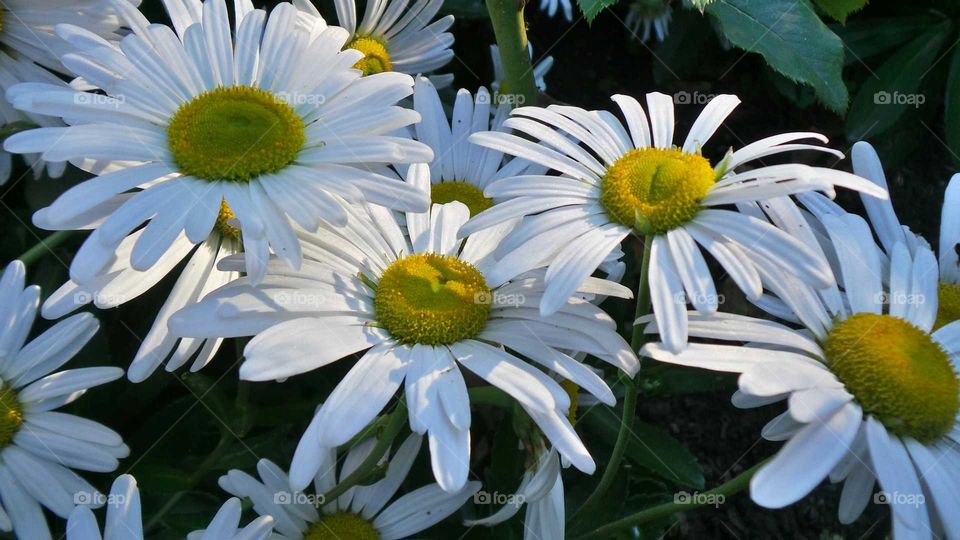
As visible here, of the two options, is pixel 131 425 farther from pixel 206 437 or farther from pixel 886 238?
pixel 886 238

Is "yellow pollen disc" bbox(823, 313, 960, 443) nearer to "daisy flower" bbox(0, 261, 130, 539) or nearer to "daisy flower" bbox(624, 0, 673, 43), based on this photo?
"daisy flower" bbox(0, 261, 130, 539)

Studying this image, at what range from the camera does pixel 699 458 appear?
195cm

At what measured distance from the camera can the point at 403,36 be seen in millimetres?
1736

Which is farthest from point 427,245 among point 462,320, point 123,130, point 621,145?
point 123,130

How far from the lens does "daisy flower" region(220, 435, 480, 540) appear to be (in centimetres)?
122

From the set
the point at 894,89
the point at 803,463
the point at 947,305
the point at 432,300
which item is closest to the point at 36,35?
the point at 432,300

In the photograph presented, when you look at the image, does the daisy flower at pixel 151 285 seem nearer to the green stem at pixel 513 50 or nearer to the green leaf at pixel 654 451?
the green stem at pixel 513 50

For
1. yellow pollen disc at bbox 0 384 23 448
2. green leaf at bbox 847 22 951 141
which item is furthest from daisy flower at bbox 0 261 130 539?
green leaf at bbox 847 22 951 141

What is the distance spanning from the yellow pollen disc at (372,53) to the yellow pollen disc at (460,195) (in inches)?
11.4

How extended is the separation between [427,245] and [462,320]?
0.17m

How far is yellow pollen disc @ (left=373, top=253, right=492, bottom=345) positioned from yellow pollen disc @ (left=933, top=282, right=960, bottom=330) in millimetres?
596

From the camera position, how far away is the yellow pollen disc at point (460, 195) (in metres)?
1.44

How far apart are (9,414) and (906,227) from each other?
48.2 inches

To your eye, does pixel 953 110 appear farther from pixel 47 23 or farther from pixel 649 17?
pixel 47 23
